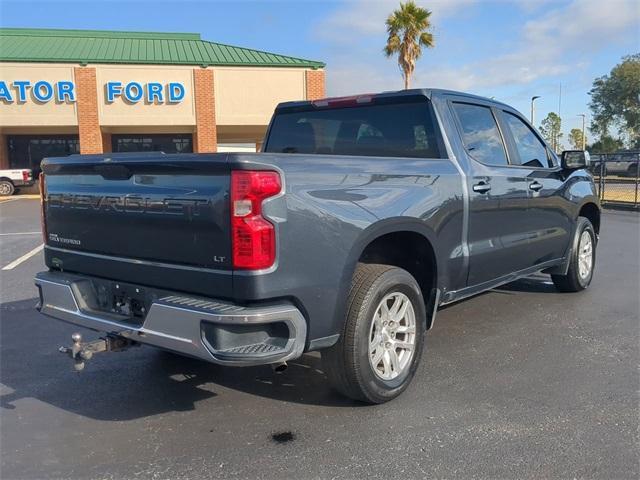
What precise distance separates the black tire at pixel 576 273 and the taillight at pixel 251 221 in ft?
14.6

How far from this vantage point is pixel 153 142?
2775cm

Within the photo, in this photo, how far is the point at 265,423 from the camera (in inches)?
137

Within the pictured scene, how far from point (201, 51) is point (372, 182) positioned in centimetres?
2405

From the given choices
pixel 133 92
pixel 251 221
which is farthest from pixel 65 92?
pixel 251 221

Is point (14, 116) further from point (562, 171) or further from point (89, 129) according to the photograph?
point (562, 171)

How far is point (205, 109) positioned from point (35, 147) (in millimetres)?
9172

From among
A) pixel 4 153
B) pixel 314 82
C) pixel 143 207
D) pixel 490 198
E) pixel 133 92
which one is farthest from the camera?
pixel 4 153

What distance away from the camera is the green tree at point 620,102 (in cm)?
5541

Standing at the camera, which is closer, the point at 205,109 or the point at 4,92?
the point at 4,92

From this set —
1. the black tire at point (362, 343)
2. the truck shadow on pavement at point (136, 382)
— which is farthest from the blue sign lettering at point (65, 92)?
the black tire at point (362, 343)

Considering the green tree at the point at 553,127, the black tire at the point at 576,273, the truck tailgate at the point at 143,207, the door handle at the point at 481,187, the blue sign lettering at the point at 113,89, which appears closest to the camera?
the truck tailgate at the point at 143,207

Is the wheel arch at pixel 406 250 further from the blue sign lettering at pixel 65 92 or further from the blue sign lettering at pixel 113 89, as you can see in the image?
the blue sign lettering at pixel 65 92

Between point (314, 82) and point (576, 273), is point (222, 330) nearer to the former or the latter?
point (576, 273)

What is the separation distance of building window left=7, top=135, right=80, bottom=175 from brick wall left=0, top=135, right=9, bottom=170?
264 mm
